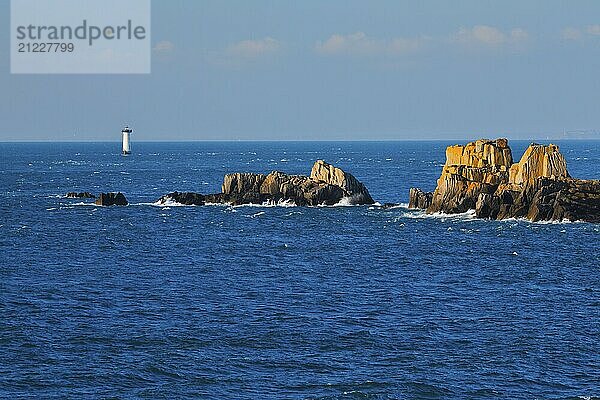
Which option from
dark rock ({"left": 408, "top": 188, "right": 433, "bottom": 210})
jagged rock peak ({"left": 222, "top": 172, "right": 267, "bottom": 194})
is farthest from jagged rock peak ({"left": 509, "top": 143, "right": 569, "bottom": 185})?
jagged rock peak ({"left": 222, "top": 172, "right": 267, "bottom": 194})

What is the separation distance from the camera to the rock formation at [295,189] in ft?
394

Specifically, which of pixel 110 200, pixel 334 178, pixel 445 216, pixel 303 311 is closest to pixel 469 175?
pixel 445 216

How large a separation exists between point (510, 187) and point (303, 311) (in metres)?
53.8

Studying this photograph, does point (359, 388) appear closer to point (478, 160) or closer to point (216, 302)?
point (216, 302)

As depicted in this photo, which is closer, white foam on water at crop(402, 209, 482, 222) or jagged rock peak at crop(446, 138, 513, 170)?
white foam on water at crop(402, 209, 482, 222)

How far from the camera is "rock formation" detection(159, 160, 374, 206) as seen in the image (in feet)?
394

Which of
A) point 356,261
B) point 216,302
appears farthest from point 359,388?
point 356,261

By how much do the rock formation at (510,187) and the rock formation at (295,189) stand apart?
9.22 meters

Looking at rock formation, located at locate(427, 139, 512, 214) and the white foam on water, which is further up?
rock formation, located at locate(427, 139, 512, 214)

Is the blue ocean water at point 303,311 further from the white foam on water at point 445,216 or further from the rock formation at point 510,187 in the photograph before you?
the rock formation at point 510,187

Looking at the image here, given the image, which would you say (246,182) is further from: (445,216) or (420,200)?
(445,216)

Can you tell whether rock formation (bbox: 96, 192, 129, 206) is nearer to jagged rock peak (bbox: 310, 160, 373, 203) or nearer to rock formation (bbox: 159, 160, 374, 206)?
rock formation (bbox: 159, 160, 374, 206)

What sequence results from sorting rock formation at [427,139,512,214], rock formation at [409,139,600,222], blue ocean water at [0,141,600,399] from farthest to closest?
rock formation at [427,139,512,214] < rock formation at [409,139,600,222] < blue ocean water at [0,141,600,399]

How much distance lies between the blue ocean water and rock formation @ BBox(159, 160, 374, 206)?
1788 cm
